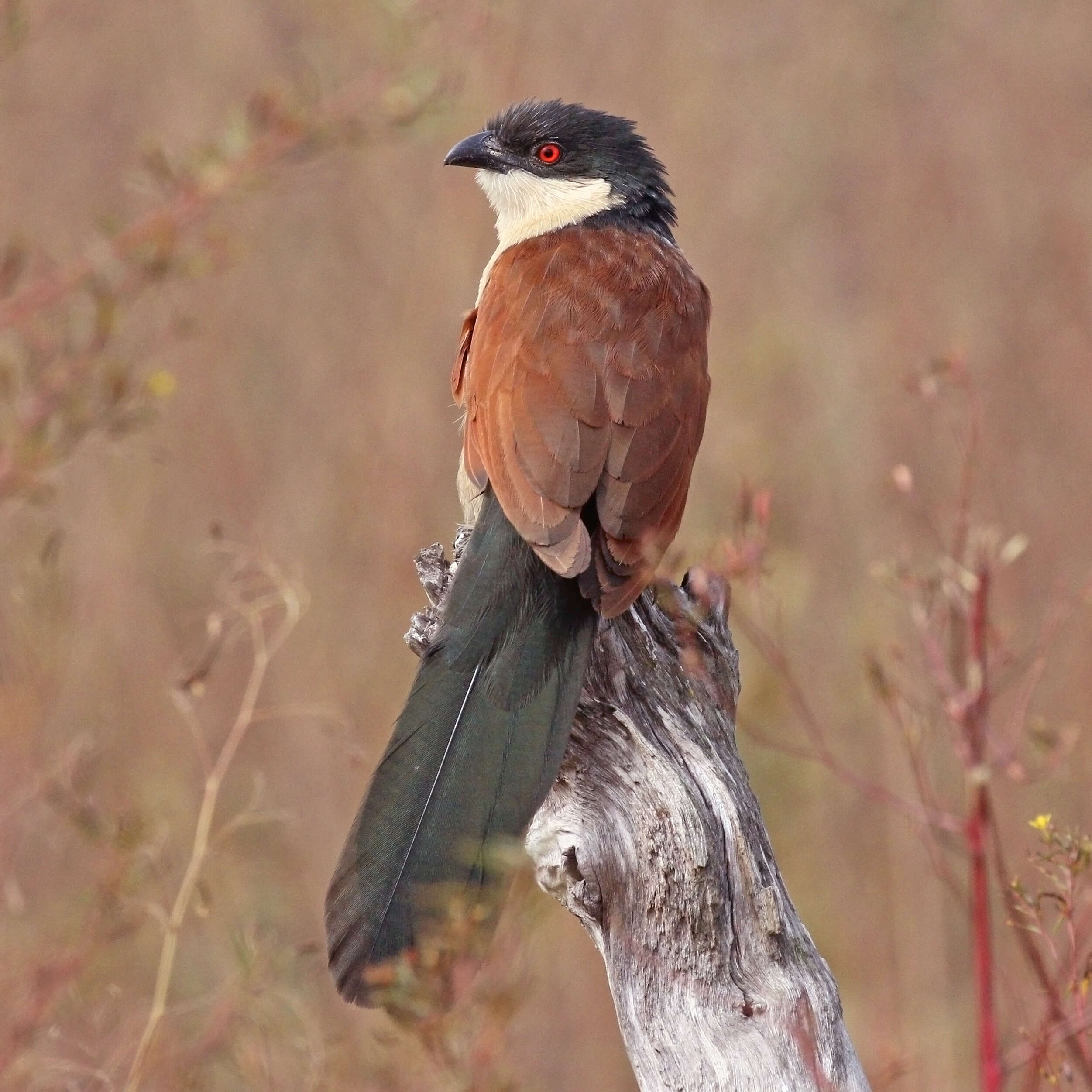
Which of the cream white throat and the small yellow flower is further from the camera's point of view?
the cream white throat

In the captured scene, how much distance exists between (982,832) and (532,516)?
121cm

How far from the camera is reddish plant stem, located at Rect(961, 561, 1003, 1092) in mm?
2041

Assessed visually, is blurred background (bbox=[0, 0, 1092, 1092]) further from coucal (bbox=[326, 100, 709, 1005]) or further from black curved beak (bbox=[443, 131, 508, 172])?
coucal (bbox=[326, 100, 709, 1005])

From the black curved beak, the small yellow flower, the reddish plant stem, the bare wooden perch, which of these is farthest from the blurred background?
the reddish plant stem

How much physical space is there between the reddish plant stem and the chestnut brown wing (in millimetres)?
721

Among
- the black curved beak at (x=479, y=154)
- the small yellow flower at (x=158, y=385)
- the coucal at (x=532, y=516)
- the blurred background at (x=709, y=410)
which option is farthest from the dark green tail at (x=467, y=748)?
the black curved beak at (x=479, y=154)

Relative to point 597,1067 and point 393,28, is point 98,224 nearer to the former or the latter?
point 393,28

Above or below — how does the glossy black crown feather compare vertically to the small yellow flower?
above

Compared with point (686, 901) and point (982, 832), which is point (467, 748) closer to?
point (686, 901)

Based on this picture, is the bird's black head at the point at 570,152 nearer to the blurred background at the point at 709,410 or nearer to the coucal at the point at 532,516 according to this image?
the coucal at the point at 532,516

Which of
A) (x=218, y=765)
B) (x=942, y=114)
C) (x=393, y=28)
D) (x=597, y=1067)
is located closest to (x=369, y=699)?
(x=597, y=1067)

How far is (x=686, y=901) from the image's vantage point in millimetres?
2496

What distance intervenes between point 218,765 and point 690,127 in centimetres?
302

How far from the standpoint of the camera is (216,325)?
559cm
